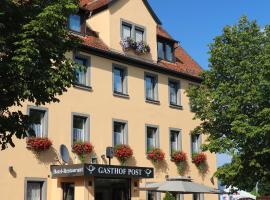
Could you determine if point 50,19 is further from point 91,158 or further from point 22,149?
point 91,158

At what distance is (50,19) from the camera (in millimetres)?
11148

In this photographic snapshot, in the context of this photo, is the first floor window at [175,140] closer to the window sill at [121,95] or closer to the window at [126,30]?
the window sill at [121,95]

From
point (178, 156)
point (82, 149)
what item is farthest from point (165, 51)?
point (82, 149)

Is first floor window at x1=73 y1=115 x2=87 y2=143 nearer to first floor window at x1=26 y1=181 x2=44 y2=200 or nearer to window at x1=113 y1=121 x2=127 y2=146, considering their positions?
window at x1=113 y1=121 x2=127 y2=146

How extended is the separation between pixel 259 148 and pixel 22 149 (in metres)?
9.63

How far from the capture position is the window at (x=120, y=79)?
27594 millimetres

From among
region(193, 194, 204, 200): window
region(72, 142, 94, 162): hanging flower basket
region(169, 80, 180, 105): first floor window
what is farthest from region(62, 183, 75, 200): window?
region(193, 194, 204, 200): window

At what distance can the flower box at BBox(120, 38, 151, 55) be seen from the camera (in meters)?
28.2

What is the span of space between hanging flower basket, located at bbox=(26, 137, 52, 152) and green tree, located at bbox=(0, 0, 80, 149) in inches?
433

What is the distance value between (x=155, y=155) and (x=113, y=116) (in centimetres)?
317

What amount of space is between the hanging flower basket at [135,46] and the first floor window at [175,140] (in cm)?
479

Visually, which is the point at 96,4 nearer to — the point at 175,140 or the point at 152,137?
the point at 152,137

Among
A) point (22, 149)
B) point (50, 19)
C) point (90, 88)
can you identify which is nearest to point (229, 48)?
point (90, 88)

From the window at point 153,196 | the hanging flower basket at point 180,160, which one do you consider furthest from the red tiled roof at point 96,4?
the window at point 153,196
